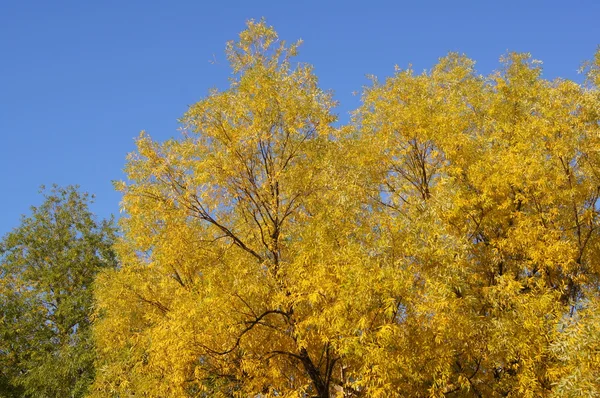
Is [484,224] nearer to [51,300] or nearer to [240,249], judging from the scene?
[240,249]

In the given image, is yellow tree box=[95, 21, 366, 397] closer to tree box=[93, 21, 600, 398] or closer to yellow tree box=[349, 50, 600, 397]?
tree box=[93, 21, 600, 398]

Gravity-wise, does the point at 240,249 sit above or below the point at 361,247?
above

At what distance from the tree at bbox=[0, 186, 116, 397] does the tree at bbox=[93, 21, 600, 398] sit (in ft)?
28.1

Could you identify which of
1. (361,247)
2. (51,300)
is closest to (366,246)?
(361,247)

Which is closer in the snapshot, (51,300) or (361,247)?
(361,247)

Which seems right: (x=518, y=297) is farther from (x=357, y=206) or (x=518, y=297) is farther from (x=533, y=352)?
(x=357, y=206)

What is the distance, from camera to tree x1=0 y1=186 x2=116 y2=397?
27.3 meters

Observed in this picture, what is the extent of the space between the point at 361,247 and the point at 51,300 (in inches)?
1060

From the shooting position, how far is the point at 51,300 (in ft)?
105

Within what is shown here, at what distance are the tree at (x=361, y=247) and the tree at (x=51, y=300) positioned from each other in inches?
338

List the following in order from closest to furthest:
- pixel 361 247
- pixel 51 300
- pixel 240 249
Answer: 1. pixel 361 247
2. pixel 240 249
3. pixel 51 300

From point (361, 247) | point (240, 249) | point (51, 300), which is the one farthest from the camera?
point (51, 300)

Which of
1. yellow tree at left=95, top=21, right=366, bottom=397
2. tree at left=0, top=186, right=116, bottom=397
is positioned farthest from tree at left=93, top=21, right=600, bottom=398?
tree at left=0, top=186, right=116, bottom=397

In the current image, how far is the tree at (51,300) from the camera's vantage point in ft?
89.5
